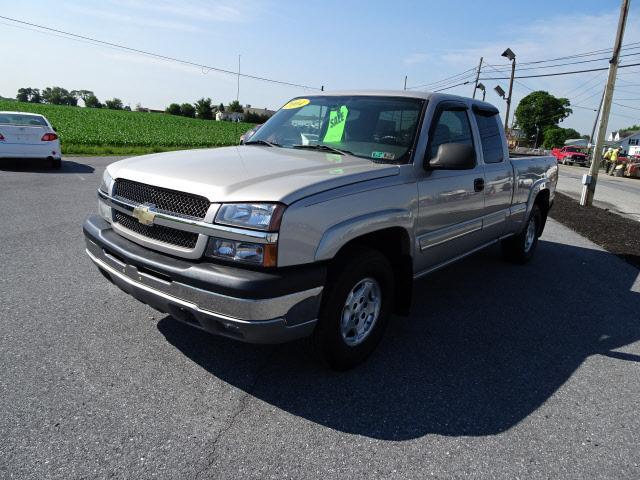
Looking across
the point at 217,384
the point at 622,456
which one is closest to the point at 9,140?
the point at 217,384

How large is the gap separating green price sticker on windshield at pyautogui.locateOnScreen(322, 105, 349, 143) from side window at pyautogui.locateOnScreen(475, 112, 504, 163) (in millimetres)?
1469

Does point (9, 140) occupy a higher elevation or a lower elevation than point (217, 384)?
higher

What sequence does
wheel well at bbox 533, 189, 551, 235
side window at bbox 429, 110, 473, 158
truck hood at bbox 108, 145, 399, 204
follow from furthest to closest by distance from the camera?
wheel well at bbox 533, 189, 551, 235, side window at bbox 429, 110, 473, 158, truck hood at bbox 108, 145, 399, 204

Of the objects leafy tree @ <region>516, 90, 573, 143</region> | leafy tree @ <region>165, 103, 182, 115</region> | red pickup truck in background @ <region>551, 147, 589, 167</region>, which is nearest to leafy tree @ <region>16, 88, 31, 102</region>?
leafy tree @ <region>165, 103, 182, 115</region>

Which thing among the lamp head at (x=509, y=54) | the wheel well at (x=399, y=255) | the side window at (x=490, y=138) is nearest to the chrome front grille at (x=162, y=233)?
the wheel well at (x=399, y=255)

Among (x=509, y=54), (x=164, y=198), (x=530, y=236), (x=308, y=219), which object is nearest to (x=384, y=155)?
(x=308, y=219)

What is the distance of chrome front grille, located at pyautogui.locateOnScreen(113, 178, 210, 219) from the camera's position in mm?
2740

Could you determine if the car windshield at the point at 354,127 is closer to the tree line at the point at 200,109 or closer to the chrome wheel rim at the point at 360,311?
the chrome wheel rim at the point at 360,311

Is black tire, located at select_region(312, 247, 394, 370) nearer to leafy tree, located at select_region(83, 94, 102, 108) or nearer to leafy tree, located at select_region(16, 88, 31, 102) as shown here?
leafy tree, located at select_region(83, 94, 102, 108)

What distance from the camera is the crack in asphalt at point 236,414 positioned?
2324mm

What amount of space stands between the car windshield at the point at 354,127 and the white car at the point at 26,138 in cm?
977

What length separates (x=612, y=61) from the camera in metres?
13.1

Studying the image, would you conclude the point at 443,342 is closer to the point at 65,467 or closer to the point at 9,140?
the point at 65,467

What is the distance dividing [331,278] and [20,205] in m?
6.95
